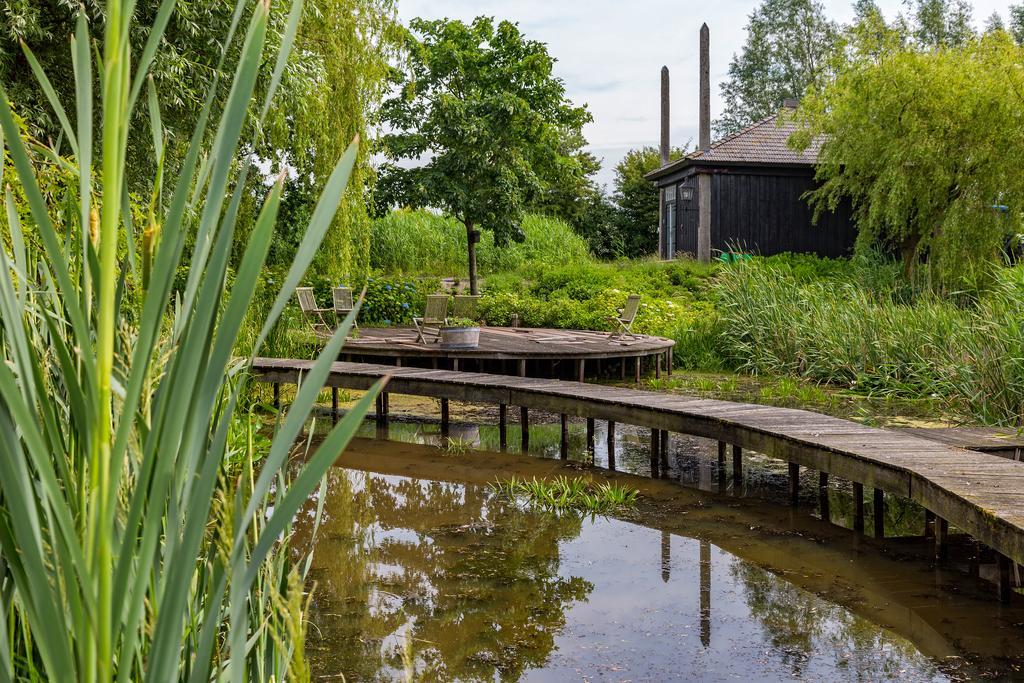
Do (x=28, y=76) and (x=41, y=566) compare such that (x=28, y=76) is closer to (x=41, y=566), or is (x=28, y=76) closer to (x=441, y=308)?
(x=441, y=308)

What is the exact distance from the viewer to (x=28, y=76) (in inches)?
343

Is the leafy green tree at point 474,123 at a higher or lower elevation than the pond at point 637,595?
higher

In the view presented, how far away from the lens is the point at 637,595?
4551mm

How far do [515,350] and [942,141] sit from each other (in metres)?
8.94

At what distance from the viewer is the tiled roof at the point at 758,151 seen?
74.0ft

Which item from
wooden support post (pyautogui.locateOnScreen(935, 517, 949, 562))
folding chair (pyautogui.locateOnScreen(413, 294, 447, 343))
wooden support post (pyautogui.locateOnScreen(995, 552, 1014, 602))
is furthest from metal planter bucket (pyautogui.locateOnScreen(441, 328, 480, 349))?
wooden support post (pyautogui.locateOnScreen(995, 552, 1014, 602))

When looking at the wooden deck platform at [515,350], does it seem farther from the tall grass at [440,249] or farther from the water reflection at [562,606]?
the tall grass at [440,249]

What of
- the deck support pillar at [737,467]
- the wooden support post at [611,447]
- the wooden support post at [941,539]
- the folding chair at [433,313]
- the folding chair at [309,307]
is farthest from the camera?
the folding chair at [309,307]

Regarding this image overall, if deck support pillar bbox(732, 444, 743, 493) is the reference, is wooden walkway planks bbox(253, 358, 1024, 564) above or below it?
above

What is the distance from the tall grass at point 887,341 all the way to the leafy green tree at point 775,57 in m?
28.1

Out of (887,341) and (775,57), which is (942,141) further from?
(775,57)

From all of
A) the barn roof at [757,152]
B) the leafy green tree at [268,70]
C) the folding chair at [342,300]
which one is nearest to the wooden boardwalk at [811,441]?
the leafy green tree at [268,70]

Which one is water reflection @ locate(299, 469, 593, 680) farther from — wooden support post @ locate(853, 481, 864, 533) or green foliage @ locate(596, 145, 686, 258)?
green foliage @ locate(596, 145, 686, 258)

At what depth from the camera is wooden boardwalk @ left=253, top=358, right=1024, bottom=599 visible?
424cm
